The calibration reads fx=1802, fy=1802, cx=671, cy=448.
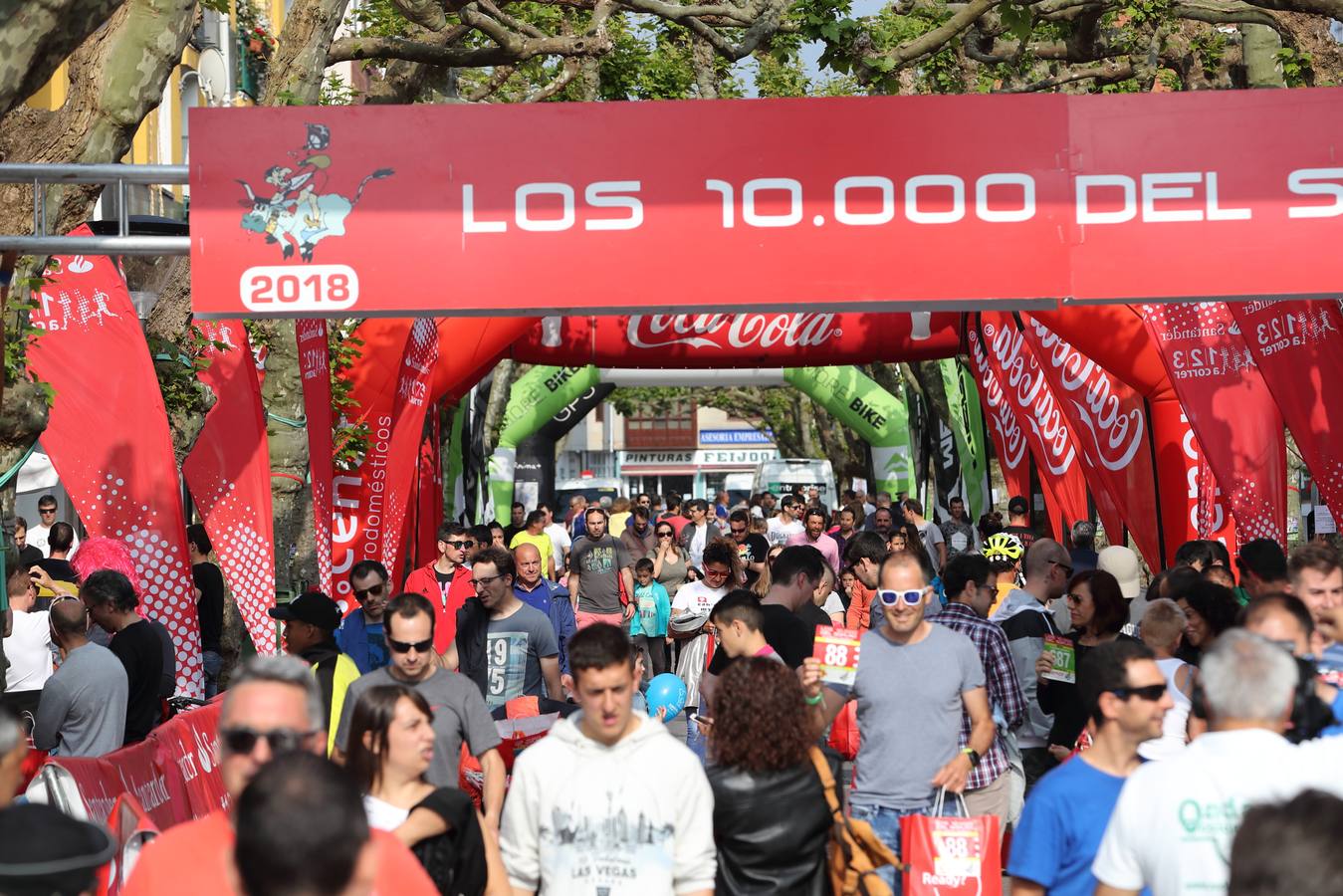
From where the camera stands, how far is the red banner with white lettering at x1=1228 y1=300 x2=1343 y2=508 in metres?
10.6

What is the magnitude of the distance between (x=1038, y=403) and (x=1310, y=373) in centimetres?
540

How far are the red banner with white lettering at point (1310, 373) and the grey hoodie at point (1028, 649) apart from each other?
315 cm

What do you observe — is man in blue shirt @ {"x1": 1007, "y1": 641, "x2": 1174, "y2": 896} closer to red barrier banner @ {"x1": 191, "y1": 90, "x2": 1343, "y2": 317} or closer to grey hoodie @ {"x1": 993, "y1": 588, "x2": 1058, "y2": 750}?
grey hoodie @ {"x1": 993, "y1": 588, "x2": 1058, "y2": 750}

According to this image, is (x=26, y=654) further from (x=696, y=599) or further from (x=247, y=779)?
(x=247, y=779)

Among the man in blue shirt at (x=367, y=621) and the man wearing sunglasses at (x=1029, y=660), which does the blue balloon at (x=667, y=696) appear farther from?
the man wearing sunglasses at (x=1029, y=660)

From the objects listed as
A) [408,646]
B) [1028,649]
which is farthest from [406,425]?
[408,646]

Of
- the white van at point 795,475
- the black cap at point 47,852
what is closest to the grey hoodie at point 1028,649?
the black cap at point 47,852

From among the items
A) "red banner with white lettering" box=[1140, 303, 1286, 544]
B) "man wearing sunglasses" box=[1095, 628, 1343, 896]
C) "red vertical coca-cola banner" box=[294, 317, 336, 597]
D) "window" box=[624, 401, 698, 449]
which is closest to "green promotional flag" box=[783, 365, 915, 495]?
"red banner with white lettering" box=[1140, 303, 1286, 544]

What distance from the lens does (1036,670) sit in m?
7.65

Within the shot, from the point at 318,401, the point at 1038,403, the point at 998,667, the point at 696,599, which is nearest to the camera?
the point at 998,667

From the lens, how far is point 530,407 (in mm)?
28734

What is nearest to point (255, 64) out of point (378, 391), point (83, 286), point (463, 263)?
point (378, 391)

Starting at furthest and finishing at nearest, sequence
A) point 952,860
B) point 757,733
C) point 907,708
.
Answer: point 907,708, point 952,860, point 757,733

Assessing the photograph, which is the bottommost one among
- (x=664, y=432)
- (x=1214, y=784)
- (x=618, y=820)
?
(x=618, y=820)
